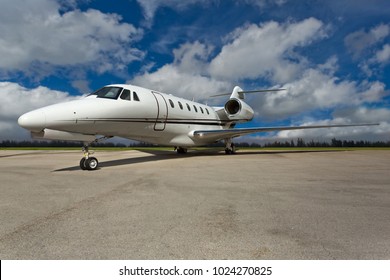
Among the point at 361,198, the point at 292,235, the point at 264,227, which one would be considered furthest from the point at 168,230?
the point at 361,198

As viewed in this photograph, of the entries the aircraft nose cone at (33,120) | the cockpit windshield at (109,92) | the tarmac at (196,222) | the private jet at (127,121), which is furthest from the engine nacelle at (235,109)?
the tarmac at (196,222)

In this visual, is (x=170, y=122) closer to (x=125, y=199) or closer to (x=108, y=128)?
(x=108, y=128)

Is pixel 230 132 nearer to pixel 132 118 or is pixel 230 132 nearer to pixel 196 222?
pixel 132 118

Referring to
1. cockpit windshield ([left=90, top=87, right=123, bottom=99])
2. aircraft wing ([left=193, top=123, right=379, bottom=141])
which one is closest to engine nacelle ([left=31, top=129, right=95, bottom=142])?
cockpit windshield ([left=90, top=87, right=123, bottom=99])

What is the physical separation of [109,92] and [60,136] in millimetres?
2566

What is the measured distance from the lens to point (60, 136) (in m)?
7.89

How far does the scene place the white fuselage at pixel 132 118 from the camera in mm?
7461

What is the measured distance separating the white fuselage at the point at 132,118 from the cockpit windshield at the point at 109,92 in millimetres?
205

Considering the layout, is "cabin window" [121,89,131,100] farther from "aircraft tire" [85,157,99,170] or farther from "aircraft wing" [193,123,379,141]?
"aircraft wing" [193,123,379,141]

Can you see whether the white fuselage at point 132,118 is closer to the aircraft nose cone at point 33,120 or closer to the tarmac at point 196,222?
the aircraft nose cone at point 33,120

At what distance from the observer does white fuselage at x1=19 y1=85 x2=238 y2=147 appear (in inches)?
294

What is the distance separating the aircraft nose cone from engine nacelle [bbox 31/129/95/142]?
11.1 inches

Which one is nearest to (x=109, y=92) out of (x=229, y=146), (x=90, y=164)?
(x=90, y=164)
